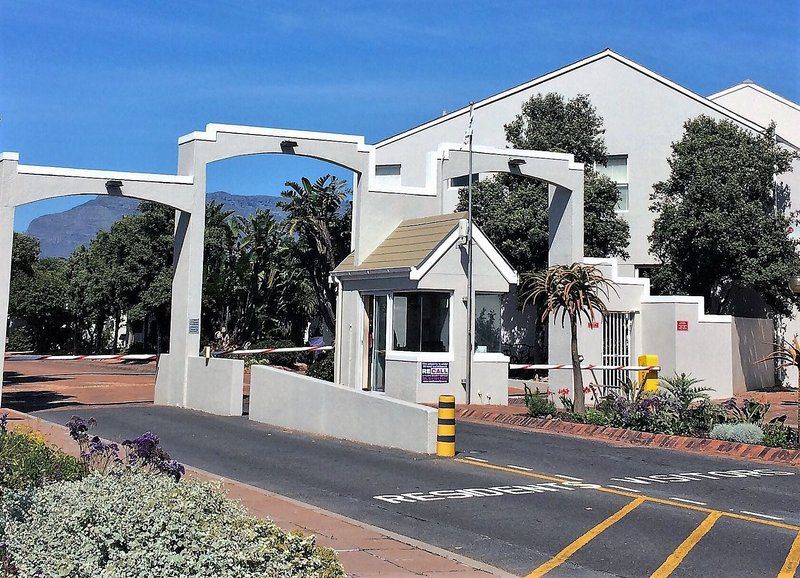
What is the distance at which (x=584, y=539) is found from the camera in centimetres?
922

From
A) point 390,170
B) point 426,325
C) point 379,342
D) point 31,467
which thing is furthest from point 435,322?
point 390,170

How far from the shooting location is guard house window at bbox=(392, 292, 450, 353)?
23578mm

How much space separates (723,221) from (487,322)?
518 inches

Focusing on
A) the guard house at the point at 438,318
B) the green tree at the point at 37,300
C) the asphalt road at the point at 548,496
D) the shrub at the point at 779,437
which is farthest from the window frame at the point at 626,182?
the green tree at the point at 37,300

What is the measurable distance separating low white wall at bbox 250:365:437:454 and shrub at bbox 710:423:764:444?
5.12 metres

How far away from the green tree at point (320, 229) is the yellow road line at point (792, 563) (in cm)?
3425

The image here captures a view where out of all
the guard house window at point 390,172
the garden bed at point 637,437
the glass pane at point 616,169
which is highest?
the guard house window at point 390,172

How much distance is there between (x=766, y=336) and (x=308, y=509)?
24549 millimetres

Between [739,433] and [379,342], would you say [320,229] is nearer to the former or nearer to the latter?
[379,342]

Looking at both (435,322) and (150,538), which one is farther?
(435,322)

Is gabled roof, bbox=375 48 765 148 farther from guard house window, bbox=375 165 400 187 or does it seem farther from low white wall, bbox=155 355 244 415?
low white wall, bbox=155 355 244 415

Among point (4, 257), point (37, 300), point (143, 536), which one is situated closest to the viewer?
point (143, 536)

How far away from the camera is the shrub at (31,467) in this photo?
780cm

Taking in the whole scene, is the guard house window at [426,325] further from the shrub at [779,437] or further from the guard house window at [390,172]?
the guard house window at [390,172]
